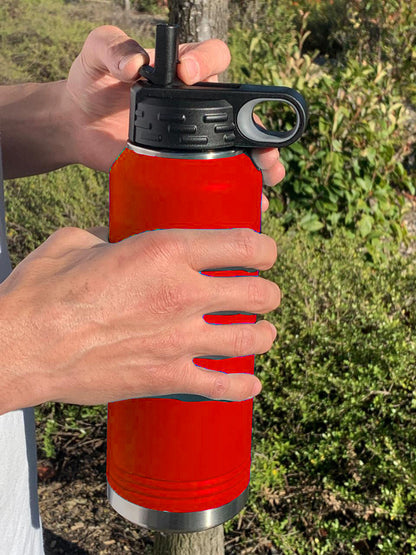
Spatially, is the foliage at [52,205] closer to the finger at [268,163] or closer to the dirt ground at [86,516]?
the dirt ground at [86,516]

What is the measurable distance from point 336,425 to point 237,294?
1922mm

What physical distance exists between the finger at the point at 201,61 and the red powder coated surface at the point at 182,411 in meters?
0.18

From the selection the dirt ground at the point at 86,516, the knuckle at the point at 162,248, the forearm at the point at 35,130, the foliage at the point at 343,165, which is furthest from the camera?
the foliage at the point at 343,165

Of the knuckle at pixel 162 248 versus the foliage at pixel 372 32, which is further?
the foliage at pixel 372 32

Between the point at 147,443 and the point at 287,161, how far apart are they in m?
3.45

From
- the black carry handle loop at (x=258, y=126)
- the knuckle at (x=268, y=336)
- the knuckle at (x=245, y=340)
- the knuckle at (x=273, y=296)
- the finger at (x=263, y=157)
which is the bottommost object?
the knuckle at (x=268, y=336)

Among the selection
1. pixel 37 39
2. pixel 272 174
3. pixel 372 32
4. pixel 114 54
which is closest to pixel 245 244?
pixel 272 174

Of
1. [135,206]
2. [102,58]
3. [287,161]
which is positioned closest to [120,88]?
[102,58]

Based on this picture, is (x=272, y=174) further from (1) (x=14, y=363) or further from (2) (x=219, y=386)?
(1) (x=14, y=363)

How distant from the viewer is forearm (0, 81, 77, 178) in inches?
65.7

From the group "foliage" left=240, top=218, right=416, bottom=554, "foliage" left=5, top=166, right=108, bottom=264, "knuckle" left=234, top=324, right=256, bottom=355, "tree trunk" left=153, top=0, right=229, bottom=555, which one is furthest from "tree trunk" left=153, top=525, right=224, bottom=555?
"tree trunk" left=153, top=0, right=229, bottom=555

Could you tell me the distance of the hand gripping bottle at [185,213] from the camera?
1076mm

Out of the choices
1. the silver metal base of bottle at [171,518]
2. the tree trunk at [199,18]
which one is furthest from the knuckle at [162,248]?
the tree trunk at [199,18]

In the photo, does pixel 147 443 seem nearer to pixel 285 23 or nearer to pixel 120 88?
pixel 120 88
